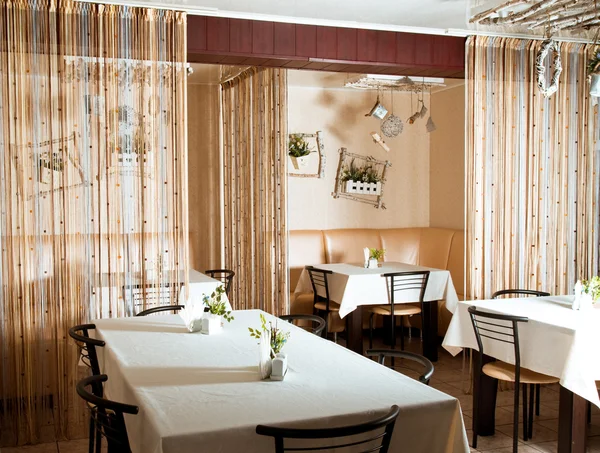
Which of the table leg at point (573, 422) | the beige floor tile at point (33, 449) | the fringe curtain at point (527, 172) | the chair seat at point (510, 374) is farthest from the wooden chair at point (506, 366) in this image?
the beige floor tile at point (33, 449)

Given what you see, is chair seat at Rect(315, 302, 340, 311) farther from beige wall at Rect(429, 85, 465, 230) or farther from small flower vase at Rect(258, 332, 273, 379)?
small flower vase at Rect(258, 332, 273, 379)

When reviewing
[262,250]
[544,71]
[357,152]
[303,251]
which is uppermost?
[544,71]

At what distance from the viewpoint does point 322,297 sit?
23.4ft

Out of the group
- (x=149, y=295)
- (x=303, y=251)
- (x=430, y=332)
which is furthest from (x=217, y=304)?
(x=303, y=251)

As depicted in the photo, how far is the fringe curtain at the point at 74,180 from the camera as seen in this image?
15.1 ft

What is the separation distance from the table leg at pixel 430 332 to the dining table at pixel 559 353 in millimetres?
2041

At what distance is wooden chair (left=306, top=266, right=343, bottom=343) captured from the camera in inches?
270

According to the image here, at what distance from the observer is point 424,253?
28.1 ft

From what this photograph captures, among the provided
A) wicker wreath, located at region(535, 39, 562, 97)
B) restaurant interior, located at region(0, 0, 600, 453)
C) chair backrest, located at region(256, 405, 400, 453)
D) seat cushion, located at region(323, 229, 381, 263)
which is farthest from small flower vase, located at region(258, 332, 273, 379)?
seat cushion, located at region(323, 229, 381, 263)

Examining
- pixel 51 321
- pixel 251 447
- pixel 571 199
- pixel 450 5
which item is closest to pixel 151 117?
pixel 51 321

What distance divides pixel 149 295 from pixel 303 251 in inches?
133

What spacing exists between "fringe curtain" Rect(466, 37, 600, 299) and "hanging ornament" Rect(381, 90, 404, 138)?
8.46 feet

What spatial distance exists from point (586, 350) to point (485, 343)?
80 cm

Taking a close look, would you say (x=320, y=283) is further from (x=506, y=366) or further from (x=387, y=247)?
(x=506, y=366)
